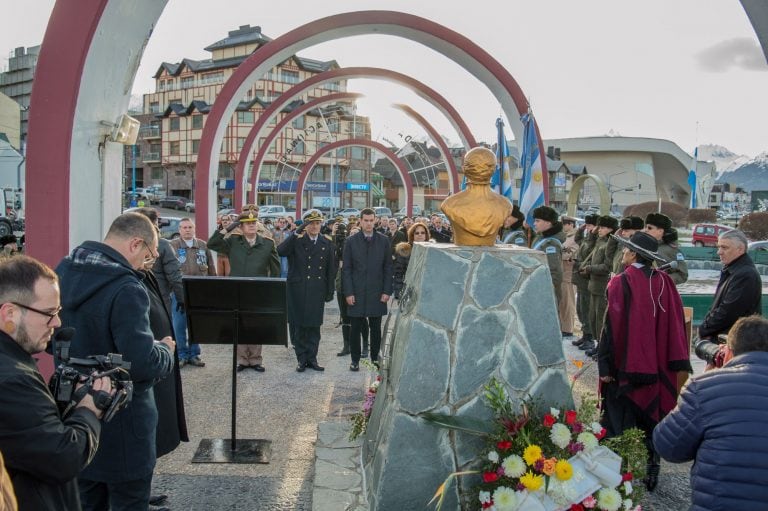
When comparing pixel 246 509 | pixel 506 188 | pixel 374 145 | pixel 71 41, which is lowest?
pixel 246 509

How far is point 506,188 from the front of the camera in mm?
10812

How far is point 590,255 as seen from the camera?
28.0ft

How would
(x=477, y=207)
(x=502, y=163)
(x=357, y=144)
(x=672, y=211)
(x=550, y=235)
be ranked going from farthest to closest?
(x=672, y=211) < (x=357, y=144) < (x=502, y=163) < (x=550, y=235) < (x=477, y=207)

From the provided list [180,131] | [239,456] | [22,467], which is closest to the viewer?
[22,467]

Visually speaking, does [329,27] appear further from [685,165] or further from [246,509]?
[685,165]

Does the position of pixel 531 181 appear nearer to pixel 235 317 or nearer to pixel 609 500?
pixel 235 317

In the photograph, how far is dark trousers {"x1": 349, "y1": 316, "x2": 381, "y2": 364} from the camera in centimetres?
741

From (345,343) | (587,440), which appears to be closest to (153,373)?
(587,440)

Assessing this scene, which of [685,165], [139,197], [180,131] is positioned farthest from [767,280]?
[685,165]

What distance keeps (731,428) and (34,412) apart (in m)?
2.62

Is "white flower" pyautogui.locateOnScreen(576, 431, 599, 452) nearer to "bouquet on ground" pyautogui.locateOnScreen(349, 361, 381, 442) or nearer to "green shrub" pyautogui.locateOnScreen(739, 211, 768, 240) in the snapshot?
"bouquet on ground" pyautogui.locateOnScreen(349, 361, 381, 442)

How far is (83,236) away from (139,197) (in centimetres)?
5252

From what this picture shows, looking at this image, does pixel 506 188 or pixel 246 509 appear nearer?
pixel 246 509

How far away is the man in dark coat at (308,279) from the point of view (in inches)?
293
